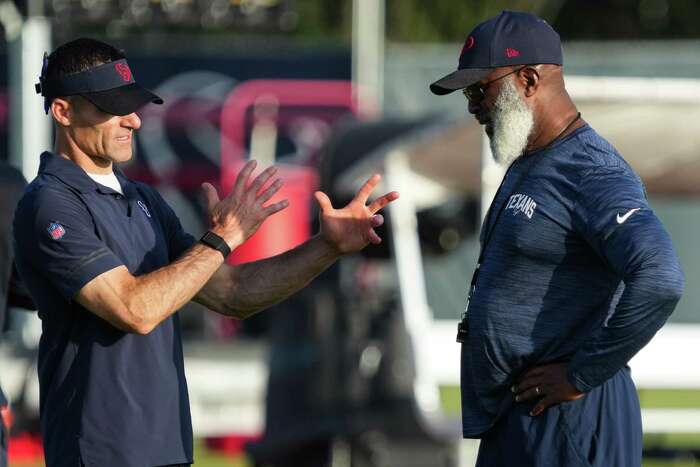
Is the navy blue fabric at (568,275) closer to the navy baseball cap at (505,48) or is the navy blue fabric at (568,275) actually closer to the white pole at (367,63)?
the navy baseball cap at (505,48)

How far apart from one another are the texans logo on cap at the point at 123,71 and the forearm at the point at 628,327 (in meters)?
1.64

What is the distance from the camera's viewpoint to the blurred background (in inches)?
390

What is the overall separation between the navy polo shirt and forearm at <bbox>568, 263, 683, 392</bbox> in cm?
124

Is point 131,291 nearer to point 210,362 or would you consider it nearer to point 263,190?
point 263,190

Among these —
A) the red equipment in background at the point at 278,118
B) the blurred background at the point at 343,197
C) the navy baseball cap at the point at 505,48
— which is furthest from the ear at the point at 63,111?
the red equipment in background at the point at 278,118

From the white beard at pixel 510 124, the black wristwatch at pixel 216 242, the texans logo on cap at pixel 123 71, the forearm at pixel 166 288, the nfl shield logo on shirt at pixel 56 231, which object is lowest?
the forearm at pixel 166 288

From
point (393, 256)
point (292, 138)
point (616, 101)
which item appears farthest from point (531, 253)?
point (292, 138)

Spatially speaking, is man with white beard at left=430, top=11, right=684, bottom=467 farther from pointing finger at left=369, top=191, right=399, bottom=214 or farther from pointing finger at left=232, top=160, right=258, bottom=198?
pointing finger at left=232, top=160, right=258, bottom=198

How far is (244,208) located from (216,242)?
18 centimetres

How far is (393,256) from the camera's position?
12625 mm

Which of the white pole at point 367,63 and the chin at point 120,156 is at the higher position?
the white pole at point 367,63

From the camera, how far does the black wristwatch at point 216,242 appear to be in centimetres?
516

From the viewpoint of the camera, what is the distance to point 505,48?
16.4 ft

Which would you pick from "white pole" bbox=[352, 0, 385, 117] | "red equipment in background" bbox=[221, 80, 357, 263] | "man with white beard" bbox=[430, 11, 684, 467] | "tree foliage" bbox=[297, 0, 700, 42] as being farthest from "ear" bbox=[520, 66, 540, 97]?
"tree foliage" bbox=[297, 0, 700, 42]
